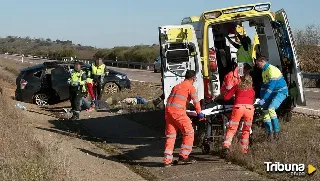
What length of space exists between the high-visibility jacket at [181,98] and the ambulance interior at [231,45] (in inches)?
84.5

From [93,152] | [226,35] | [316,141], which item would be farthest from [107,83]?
[316,141]

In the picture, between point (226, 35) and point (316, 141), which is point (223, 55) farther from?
point (316, 141)

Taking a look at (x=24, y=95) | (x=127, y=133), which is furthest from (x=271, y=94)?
(x=24, y=95)

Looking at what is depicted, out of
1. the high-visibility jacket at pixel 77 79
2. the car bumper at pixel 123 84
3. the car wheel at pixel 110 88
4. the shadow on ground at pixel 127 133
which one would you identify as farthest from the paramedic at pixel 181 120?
the car bumper at pixel 123 84

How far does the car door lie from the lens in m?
17.3

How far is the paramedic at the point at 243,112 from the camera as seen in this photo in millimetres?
8016

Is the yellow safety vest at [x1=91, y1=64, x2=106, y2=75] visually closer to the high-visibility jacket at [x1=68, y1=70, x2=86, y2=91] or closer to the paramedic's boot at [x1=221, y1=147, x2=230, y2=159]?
the high-visibility jacket at [x1=68, y1=70, x2=86, y2=91]

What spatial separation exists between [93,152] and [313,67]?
57.8ft

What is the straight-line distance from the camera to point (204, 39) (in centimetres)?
950

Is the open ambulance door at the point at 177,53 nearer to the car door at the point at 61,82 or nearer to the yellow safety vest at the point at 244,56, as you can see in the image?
the yellow safety vest at the point at 244,56

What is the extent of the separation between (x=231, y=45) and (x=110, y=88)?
816 cm

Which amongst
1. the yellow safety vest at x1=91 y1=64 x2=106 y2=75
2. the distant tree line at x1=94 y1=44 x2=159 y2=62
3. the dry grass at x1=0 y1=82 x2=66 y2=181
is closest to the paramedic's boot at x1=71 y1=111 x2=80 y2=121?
the yellow safety vest at x1=91 y1=64 x2=106 y2=75
